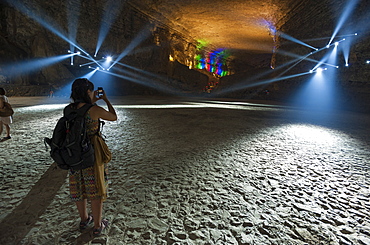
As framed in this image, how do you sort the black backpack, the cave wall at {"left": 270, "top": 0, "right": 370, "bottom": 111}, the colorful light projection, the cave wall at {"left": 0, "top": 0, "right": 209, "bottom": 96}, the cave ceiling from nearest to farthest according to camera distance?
the black backpack → the cave wall at {"left": 270, "top": 0, "right": 370, "bottom": 111} → the cave wall at {"left": 0, "top": 0, "right": 209, "bottom": 96} → the cave ceiling → the colorful light projection

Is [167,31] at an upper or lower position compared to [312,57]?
upper

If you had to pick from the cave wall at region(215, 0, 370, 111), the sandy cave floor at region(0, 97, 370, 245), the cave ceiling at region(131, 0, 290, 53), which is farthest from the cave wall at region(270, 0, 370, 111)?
the sandy cave floor at region(0, 97, 370, 245)

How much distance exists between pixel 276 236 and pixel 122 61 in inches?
1125

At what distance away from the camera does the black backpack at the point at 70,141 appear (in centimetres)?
140

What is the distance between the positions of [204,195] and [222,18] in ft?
91.9

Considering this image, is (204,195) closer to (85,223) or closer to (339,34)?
(85,223)

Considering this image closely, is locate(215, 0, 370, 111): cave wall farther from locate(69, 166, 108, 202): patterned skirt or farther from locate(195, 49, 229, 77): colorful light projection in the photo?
locate(69, 166, 108, 202): patterned skirt

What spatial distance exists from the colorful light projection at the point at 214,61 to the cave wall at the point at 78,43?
9.05 meters

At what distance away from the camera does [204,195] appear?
2.38 meters

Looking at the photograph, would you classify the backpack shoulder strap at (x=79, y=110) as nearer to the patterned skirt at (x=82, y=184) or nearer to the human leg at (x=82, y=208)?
the patterned skirt at (x=82, y=184)

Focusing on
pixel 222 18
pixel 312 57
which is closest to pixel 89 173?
pixel 312 57

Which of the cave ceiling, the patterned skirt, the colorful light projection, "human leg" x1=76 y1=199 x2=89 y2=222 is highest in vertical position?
the cave ceiling

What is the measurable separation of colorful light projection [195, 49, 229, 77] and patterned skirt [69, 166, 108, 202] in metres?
40.5

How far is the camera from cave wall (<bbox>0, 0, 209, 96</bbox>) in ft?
61.4
